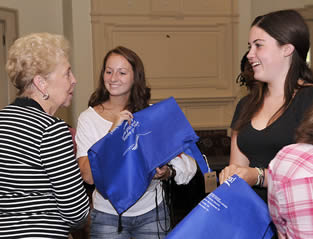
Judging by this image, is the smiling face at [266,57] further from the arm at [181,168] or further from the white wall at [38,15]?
the white wall at [38,15]

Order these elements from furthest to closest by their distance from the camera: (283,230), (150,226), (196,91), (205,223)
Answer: (196,91) < (150,226) < (205,223) < (283,230)

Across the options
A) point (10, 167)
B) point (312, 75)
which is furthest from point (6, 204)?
point (312, 75)

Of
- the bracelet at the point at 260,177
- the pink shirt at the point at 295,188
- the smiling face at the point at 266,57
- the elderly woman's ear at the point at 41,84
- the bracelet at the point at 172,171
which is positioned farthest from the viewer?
the bracelet at the point at 172,171

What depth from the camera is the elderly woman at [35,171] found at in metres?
1.53

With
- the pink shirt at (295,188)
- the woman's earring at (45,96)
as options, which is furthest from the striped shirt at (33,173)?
the pink shirt at (295,188)

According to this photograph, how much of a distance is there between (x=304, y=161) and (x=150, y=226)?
1.19 m

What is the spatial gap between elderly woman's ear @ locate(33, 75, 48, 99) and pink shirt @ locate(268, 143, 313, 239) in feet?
2.98

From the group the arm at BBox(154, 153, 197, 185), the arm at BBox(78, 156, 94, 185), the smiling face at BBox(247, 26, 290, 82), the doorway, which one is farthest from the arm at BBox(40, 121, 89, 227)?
the doorway

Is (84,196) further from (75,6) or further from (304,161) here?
(75,6)

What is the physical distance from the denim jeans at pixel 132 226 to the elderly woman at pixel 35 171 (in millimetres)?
520

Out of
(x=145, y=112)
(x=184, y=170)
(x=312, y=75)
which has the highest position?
(x=312, y=75)

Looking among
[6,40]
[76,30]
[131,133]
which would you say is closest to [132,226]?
[131,133]

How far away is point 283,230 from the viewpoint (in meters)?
1.32

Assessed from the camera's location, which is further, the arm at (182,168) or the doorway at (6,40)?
the doorway at (6,40)
